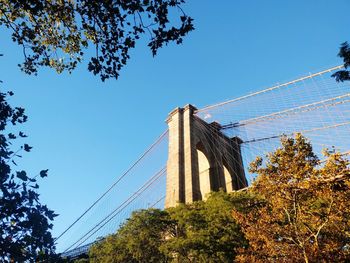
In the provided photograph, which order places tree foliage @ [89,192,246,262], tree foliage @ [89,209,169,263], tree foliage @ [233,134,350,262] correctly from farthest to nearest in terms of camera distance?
tree foliage @ [89,209,169,263] → tree foliage @ [89,192,246,262] → tree foliage @ [233,134,350,262]

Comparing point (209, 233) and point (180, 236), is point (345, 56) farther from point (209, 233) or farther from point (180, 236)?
point (180, 236)

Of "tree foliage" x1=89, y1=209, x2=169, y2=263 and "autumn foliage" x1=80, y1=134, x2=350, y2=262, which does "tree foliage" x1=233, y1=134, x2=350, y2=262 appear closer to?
"autumn foliage" x1=80, y1=134, x2=350, y2=262

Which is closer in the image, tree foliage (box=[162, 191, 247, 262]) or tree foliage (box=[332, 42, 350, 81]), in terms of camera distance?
tree foliage (box=[332, 42, 350, 81])

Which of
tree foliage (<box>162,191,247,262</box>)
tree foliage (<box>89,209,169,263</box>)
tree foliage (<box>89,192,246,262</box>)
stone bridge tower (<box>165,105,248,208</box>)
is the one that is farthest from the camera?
stone bridge tower (<box>165,105,248,208</box>)

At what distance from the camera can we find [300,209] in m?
9.34

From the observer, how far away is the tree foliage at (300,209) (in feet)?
28.6

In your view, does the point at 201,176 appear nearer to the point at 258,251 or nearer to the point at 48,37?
the point at 258,251

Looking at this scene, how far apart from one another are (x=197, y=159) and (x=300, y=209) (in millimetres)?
13962

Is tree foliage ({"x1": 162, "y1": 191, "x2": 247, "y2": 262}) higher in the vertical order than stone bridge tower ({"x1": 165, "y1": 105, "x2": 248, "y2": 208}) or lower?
lower

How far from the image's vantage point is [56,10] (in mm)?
5844

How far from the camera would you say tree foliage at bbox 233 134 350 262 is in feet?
28.6

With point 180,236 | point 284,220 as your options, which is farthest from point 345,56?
point 180,236

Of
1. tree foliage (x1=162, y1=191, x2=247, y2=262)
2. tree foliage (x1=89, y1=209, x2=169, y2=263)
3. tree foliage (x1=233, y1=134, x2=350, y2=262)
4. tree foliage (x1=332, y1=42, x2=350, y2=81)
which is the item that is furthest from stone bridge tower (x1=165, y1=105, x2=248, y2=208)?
tree foliage (x1=332, y1=42, x2=350, y2=81)

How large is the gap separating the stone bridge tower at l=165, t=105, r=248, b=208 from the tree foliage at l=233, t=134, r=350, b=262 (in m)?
8.91
